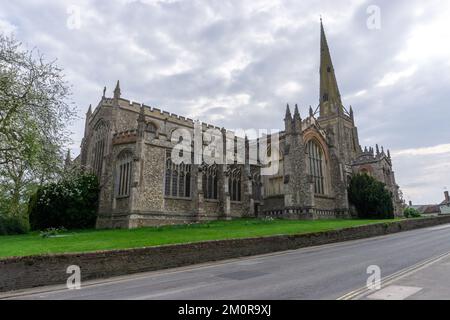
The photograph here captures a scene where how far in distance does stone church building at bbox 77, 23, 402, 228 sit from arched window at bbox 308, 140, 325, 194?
12 cm

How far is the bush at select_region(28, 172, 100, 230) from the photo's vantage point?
26.7 metres

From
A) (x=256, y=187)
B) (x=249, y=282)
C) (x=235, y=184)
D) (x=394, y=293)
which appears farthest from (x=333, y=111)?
(x=394, y=293)

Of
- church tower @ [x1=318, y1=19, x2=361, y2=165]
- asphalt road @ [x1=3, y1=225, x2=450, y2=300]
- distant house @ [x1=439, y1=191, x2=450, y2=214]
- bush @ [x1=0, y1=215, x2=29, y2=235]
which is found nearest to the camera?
asphalt road @ [x1=3, y1=225, x2=450, y2=300]

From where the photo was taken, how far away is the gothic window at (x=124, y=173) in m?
27.0

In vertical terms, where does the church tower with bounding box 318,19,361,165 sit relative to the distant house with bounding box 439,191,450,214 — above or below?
above

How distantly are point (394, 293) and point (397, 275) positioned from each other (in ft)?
7.80

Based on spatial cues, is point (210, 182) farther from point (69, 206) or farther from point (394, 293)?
point (394, 293)

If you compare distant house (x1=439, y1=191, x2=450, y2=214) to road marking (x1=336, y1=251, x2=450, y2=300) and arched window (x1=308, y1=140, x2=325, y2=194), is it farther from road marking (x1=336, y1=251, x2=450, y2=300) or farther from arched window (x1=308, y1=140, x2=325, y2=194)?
road marking (x1=336, y1=251, x2=450, y2=300)

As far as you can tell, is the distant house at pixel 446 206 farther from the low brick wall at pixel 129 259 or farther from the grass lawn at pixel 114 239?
the low brick wall at pixel 129 259

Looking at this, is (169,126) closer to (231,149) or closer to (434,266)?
(231,149)

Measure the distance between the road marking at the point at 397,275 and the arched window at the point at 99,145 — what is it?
26.7 m

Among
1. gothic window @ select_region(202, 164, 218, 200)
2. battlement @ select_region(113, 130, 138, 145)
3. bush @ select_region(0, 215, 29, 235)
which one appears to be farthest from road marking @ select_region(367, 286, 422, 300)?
bush @ select_region(0, 215, 29, 235)

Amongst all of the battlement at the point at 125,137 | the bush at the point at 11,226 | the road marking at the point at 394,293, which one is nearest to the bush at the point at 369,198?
the battlement at the point at 125,137

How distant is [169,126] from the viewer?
38000mm
